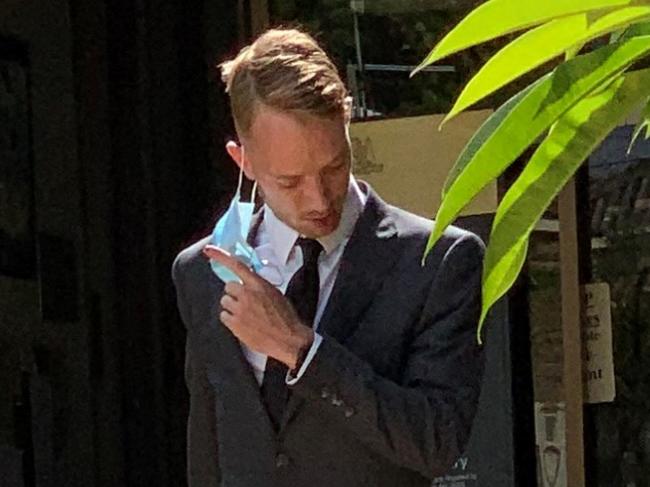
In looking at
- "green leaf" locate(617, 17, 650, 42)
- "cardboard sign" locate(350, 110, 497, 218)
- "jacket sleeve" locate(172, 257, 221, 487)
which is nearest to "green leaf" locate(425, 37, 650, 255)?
→ "green leaf" locate(617, 17, 650, 42)

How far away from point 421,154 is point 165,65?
786 millimetres

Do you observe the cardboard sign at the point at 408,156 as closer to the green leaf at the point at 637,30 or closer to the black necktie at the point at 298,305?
the black necktie at the point at 298,305

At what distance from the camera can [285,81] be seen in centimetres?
203

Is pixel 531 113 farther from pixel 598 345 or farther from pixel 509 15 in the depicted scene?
pixel 598 345

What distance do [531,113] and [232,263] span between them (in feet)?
3.81

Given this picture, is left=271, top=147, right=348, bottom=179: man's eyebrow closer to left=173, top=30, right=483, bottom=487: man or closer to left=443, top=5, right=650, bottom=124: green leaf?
left=173, top=30, right=483, bottom=487: man

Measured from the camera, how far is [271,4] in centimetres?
409

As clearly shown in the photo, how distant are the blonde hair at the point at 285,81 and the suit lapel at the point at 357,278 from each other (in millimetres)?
179

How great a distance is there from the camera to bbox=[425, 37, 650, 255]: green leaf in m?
0.84

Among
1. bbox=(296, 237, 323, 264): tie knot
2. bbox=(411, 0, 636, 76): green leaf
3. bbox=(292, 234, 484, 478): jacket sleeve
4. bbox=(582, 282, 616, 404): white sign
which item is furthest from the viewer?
bbox=(582, 282, 616, 404): white sign

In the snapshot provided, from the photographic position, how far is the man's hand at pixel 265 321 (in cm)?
191

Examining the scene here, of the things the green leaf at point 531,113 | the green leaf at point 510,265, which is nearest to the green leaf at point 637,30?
the green leaf at point 531,113

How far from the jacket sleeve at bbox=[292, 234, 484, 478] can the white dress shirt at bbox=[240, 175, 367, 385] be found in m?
0.15

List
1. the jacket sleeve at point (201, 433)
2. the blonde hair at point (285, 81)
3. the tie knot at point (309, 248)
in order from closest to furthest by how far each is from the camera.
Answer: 1. the blonde hair at point (285, 81)
2. the tie knot at point (309, 248)
3. the jacket sleeve at point (201, 433)
